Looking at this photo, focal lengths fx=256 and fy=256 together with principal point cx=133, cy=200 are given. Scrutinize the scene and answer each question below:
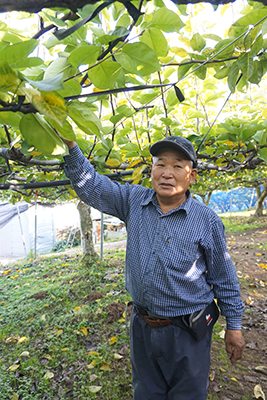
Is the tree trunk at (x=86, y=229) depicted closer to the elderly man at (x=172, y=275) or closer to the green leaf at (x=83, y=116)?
the elderly man at (x=172, y=275)

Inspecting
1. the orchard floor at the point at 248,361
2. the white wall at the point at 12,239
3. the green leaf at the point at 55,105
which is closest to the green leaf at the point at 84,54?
the green leaf at the point at 55,105

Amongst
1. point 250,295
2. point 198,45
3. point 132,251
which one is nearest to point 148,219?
point 132,251

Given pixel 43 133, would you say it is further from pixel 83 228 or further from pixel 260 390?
pixel 83 228

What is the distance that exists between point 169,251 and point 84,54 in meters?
1.10

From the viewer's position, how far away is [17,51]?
0.48 meters

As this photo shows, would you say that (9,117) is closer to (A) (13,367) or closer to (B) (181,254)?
(B) (181,254)

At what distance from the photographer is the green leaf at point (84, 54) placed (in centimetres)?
54

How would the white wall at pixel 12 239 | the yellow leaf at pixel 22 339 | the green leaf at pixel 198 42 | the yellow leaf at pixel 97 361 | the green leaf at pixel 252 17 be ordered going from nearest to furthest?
the green leaf at pixel 252 17 < the green leaf at pixel 198 42 < the yellow leaf at pixel 97 361 < the yellow leaf at pixel 22 339 < the white wall at pixel 12 239

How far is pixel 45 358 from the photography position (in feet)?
9.16

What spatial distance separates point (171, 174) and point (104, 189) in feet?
1.29

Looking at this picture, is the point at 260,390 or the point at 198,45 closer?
the point at 198,45

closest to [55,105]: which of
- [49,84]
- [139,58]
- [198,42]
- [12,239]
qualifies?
[49,84]

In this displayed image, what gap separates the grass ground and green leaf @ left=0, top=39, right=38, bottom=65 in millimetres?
2402

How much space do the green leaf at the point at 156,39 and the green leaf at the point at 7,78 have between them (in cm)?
41
